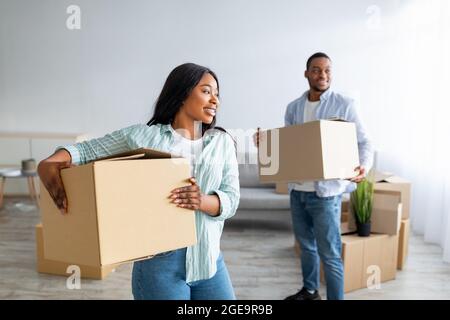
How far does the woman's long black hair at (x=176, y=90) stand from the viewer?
3.62ft

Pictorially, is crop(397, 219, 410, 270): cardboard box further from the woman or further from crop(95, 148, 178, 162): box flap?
crop(95, 148, 178, 162): box flap

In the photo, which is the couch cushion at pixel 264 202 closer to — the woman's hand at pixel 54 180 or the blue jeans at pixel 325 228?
the blue jeans at pixel 325 228

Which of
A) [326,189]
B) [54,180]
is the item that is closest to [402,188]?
[326,189]

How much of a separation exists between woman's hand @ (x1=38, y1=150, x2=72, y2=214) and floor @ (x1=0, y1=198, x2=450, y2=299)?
150 cm

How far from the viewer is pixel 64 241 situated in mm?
987

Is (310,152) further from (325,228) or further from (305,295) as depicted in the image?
(305,295)

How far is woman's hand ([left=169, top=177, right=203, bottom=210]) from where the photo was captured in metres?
0.98

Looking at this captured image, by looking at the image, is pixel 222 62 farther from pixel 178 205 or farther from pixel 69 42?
pixel 178 205

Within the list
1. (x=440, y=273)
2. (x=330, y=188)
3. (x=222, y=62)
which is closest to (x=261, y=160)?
(x=330, y=188)

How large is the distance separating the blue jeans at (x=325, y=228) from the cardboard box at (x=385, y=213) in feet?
2.25

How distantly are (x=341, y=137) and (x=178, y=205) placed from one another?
892 mm

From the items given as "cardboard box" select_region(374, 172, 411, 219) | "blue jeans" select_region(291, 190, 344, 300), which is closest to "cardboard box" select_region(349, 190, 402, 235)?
"cardboard box" select_region(374, 172, 411, 219)

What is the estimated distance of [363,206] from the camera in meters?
2.55

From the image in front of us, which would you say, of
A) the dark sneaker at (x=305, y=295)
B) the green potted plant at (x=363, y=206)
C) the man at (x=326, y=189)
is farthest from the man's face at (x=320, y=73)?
the dark sneaker at (x=305, y=295)
